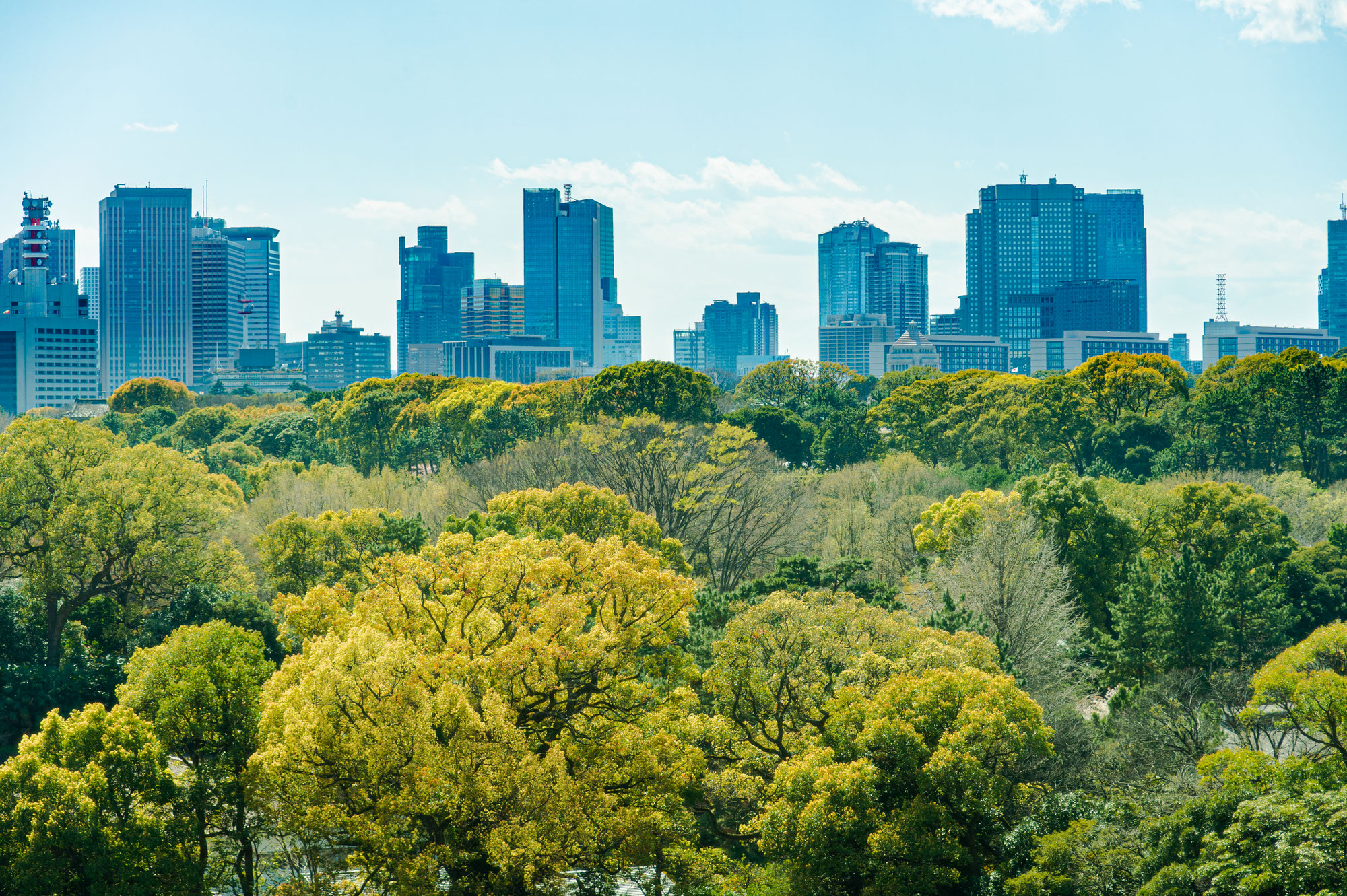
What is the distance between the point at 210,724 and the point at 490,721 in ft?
20.7

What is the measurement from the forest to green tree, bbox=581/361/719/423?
3384 centimetres

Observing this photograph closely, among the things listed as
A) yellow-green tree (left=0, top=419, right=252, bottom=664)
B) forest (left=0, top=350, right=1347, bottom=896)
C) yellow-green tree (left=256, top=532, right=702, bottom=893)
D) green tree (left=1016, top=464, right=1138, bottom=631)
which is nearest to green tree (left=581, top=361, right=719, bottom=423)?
forest (left=0, top=350, right=1347, bottom=896)

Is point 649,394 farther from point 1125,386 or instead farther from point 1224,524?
point 1224,524

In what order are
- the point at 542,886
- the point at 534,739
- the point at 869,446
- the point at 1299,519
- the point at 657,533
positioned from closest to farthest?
the point at 542,886 → the point at 534,739 → the point at 657,533 → the point at 1299,519 → the point at 869,446

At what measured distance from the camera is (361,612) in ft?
71.7

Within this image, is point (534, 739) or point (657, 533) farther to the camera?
point (657, 533)

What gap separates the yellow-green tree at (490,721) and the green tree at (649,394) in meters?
54.2

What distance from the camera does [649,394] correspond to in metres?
79.2

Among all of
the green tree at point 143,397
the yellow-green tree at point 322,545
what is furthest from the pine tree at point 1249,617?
the green tree at point 143,397

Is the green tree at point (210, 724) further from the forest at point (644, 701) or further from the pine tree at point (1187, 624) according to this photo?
the pine tree at point (1187, 624)

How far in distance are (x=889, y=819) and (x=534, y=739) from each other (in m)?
6.56

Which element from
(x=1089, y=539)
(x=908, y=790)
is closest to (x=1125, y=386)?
(x=1089, y=539)

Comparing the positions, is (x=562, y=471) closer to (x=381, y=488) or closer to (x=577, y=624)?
(x=381, y=488)

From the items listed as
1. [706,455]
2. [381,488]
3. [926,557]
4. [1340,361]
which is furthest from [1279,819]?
[1340,361]
